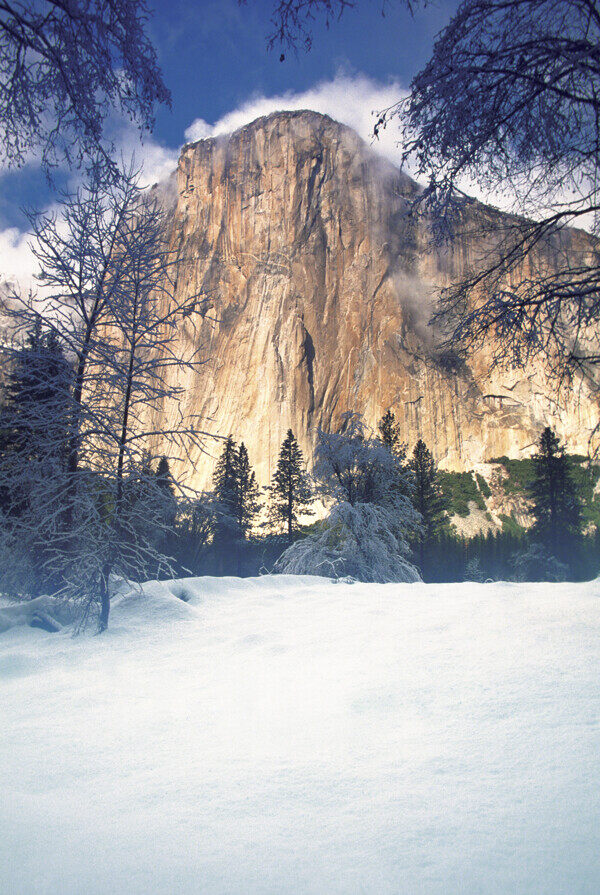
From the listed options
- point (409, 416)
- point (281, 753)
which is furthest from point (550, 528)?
point (409, 416)

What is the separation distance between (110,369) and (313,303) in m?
63.1

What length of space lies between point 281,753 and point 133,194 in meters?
6.44

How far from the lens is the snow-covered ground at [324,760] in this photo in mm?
1286

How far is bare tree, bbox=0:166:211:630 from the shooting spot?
5.38 m

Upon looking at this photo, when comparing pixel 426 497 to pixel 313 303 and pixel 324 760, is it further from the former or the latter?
pixel 313 303

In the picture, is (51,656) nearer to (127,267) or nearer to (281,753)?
(281,753)

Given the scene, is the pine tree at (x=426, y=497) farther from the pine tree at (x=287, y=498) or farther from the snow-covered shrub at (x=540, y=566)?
the pine tree at (x=287, y=498)

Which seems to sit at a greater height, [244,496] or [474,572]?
[244,496]

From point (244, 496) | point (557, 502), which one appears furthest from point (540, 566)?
point (244, 496)

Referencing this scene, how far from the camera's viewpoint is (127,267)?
19.7ft

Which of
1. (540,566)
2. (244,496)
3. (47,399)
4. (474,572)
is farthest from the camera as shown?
(474,572)

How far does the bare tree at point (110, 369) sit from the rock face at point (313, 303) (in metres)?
51.2

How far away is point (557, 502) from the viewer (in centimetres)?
2933

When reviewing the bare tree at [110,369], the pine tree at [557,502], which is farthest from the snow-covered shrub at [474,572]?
the bare tree at [110,369]
